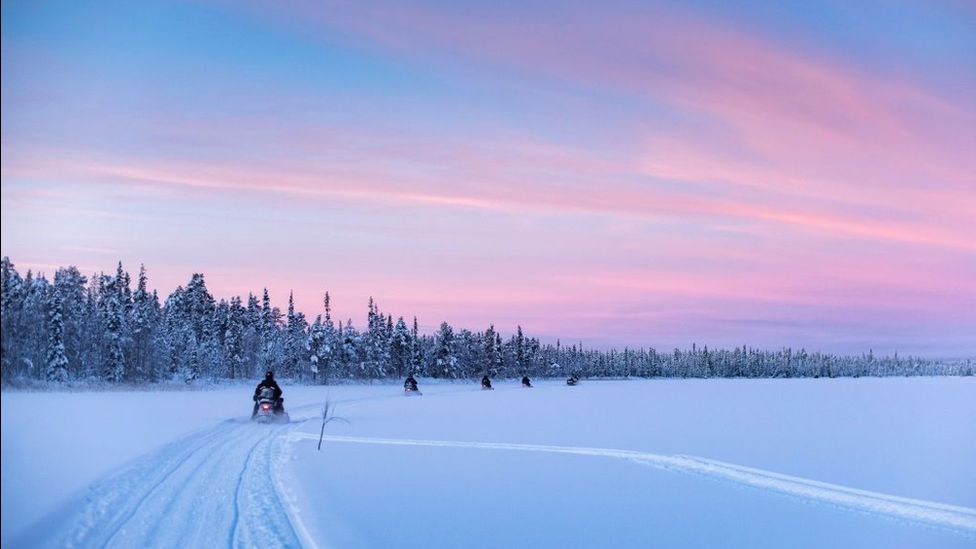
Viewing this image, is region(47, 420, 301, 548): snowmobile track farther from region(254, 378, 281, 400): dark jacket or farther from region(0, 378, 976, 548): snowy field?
region(254, 378, 281, 400): dark jacket

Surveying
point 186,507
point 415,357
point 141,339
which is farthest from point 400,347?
point 186,507

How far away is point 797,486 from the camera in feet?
37.8

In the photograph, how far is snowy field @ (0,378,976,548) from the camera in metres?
4.46

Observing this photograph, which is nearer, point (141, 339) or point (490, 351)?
point (141, 339)

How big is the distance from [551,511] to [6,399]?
7.82 metres

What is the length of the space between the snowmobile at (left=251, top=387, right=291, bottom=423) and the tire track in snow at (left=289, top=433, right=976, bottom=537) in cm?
707

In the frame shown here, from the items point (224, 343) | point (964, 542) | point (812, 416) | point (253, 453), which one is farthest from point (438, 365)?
point (964, 542)

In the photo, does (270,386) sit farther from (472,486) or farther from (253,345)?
(253,345)

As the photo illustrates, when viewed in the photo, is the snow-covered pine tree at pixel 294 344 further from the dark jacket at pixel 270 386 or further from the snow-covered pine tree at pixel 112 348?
the dark jacket at pixel 270 386

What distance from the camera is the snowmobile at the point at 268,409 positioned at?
23.3m

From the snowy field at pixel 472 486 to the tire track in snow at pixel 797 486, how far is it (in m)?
0.05

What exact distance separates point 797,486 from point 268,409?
16.8 meters

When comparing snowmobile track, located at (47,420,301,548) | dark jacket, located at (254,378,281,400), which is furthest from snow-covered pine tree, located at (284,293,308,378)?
snowmobile track, located at (47,420,301,548)

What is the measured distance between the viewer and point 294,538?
7.34 metres
